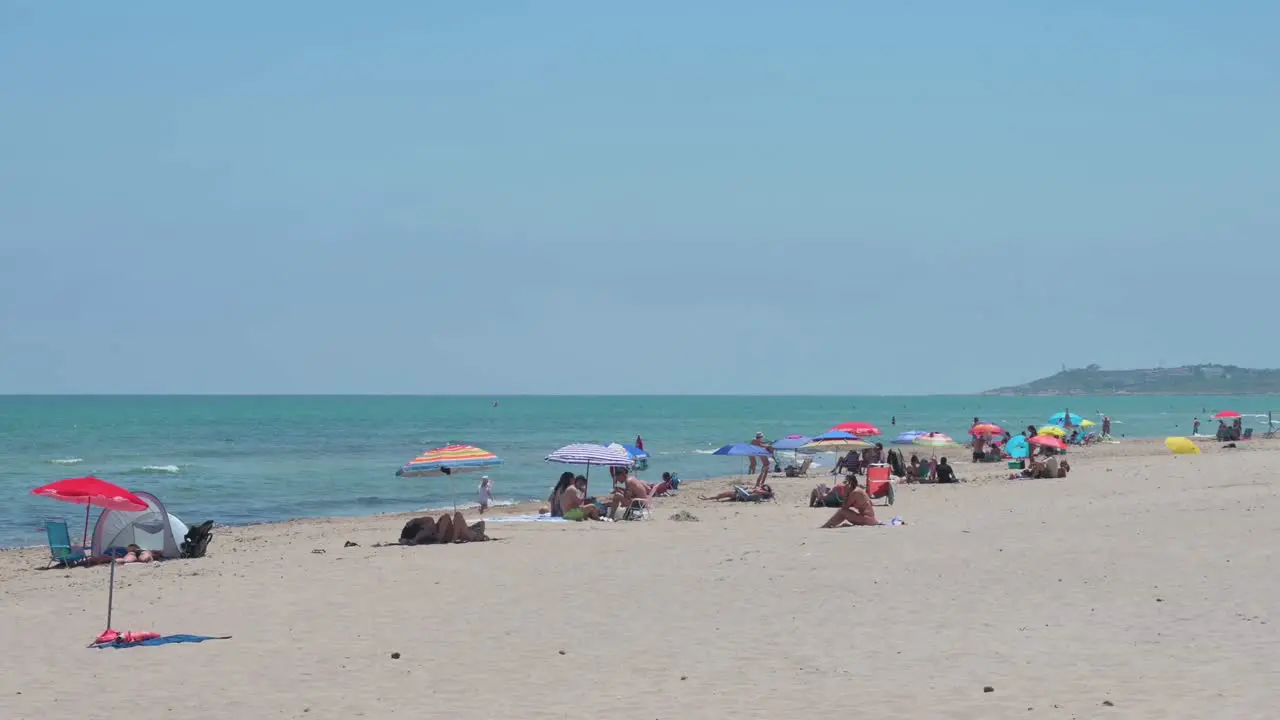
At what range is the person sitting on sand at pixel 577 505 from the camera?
21.9 meters

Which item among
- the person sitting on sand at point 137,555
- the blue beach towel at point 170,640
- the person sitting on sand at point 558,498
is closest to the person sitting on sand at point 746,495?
the person sitting on sand at point 558,498

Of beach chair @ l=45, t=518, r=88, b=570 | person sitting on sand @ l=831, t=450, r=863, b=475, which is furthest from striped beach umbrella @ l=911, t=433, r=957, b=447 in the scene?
beach chair @ l=45, t=518, r=88, b=570

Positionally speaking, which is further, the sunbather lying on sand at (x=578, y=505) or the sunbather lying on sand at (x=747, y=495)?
the sunbather lying on sand at (x=747, y=495)

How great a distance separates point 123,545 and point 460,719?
1214 centimetres

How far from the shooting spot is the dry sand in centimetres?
859

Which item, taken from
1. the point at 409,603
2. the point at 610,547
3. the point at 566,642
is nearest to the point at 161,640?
the point at 409,603

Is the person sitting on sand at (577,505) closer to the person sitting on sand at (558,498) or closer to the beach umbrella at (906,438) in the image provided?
the person sitting on sand at (558,498)

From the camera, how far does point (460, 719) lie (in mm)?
8195

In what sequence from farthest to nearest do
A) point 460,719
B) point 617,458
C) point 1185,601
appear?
point 617,458 < point 1185,601 < point 460,719

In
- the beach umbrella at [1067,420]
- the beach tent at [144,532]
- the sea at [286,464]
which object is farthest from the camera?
the beach umbrella at [1067,420]

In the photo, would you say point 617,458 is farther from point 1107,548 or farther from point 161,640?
point 161,640

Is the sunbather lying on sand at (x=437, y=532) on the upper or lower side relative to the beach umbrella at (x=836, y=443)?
lower

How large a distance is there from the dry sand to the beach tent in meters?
0.89

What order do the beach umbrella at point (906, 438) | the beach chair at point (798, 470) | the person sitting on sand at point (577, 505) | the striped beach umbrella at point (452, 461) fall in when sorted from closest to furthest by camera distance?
the striped beach umbrella at point (452, 461) < the person sitting on sand at point (577, 505) < the beach umbrella at point (906, 438) < the beach chair at point (798, 470)
